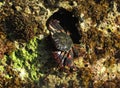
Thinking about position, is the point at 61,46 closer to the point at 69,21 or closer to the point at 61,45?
the point at 61,45

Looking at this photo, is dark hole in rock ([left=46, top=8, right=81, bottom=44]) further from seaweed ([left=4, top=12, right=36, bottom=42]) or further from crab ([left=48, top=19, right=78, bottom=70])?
seaweed ([left=4, top=12, right=36, bottom=42])

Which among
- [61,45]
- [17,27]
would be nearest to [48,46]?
[61,45]

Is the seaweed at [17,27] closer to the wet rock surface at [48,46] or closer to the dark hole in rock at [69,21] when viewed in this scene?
the wet rock surface at [48,46]

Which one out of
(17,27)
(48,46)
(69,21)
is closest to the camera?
(17,27)

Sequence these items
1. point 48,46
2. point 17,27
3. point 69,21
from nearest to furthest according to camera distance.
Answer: point 17,27, point 48,46, point 69,21

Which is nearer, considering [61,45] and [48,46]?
[61,45]

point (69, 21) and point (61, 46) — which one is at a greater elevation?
point (69, 21)

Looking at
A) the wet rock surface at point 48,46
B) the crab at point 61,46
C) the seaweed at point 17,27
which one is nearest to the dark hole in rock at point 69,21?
the wet rock surface at point 48,46

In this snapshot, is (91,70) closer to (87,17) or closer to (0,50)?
(87,17)
